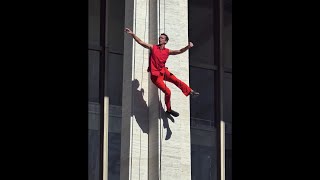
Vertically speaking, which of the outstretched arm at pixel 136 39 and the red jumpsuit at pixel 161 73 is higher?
the outstretched arm at pixel 136 39

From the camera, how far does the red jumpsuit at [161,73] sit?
30.8 metres

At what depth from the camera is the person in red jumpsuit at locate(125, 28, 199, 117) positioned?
3078 centimetres

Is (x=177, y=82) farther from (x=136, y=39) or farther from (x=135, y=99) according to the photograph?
(x=136, y=39)

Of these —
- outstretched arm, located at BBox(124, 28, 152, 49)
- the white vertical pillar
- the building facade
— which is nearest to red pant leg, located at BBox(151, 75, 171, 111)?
the building facade

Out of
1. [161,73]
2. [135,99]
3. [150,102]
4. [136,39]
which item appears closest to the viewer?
[136,39]

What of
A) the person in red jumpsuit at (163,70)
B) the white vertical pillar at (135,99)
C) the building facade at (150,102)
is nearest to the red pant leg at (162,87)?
the person in red jumpsuit at (163,70)

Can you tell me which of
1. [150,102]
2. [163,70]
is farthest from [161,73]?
[150,102]

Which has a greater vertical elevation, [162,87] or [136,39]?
[136,39]

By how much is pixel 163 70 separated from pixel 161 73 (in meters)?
0.10

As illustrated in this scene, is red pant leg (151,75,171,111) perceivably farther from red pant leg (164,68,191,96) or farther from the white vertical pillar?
the white vertical pillar

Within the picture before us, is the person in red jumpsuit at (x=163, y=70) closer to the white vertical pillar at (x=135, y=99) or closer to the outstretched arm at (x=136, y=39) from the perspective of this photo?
the outstretched arm at (x=136, y=39)

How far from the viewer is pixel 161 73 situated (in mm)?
30938

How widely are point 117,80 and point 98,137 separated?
1.82 m
